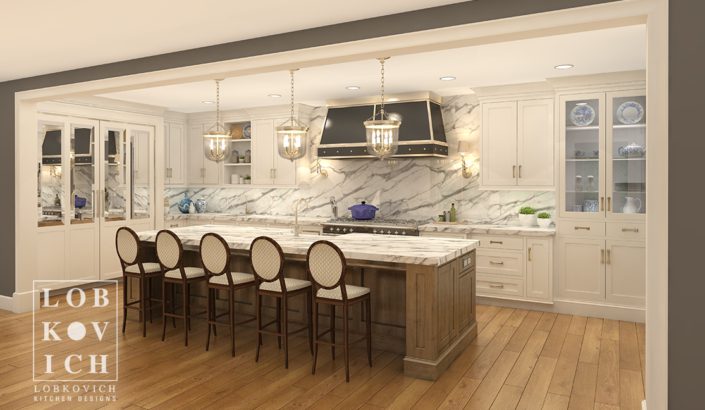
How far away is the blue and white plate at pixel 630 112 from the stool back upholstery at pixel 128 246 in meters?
4.94

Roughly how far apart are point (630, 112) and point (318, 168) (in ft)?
13.8

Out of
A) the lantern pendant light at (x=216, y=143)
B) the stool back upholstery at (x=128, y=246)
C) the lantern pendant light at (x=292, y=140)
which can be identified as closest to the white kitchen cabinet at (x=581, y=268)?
the lantern pendant light at (x=292, y=140)

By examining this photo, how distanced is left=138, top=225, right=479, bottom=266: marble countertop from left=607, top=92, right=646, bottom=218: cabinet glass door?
1914mm

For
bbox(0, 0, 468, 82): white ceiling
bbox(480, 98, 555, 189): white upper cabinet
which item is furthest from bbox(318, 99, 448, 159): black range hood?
bbox(0, 0, 468, 82): white ceiling

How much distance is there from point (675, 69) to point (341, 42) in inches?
77.8

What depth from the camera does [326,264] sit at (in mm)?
3754

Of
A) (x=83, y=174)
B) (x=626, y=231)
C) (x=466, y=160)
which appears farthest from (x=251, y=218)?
(x=626, y=231)

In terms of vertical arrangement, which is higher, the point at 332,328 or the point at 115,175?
the point at 115,175

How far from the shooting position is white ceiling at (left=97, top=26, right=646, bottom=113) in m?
4.41

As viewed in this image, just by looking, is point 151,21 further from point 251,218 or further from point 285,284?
point 251,218

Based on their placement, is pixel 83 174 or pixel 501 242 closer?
pixel 501 242

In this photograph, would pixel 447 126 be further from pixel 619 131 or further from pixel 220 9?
pixel 220 9

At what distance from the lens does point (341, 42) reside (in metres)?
3.53

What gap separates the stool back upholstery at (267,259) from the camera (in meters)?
3.95
